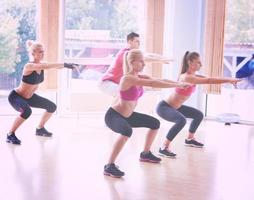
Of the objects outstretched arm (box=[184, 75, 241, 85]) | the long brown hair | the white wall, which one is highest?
the white wall

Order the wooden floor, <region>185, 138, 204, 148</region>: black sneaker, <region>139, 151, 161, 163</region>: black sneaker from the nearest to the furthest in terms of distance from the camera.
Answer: the wooden floor
<region>139, 151, 161, 163</region>: black sneaker
<region>185, 138, 204, 148</region>: black sneaker

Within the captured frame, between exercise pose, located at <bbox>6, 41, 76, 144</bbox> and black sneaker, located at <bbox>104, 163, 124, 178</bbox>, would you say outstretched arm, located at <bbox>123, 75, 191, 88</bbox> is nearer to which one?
black sneaker, located at <bbox>104, 163, 124, 178</bbox>

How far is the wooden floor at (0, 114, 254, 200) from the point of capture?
3.89 meters

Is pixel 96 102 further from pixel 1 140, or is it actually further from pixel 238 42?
pixel 238 42

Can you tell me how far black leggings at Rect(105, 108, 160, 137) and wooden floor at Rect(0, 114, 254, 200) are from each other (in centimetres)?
43

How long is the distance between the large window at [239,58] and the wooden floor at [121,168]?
1.06m

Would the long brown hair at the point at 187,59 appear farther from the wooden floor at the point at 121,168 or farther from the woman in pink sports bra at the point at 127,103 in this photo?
the wooden floor at the point at 121,168

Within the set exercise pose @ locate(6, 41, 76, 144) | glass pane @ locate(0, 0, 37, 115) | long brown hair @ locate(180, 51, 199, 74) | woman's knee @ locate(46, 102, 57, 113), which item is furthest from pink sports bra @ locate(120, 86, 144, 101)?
glass pane @ locate(0, 0, 37, 115)

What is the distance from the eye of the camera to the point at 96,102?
7281 millimetres

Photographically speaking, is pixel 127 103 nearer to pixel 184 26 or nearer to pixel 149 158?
pixel 149 158

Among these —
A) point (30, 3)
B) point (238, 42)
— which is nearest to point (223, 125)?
point (238, 42)

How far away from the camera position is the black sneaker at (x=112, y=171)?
434 cm

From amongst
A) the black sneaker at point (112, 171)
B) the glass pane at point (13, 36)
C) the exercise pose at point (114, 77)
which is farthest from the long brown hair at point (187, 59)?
the glass pane at point (13, 36)

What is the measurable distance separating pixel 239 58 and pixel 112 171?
3995mm
